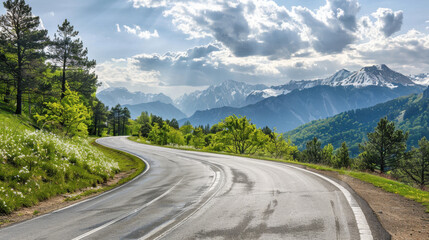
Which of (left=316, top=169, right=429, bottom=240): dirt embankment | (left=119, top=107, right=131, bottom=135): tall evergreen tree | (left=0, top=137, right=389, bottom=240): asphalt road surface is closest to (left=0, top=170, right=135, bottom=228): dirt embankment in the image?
(left=0, top=137, right=389, bottom=240): asphalt road surface

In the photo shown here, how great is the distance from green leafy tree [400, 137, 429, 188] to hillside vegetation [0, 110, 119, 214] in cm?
4883

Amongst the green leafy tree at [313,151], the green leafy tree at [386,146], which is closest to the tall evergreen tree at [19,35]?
the green leafy tree at [386,146]

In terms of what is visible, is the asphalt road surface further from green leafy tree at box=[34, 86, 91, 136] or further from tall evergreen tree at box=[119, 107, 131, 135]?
tall evergreen tree at box=[119, 107, 131, 135]

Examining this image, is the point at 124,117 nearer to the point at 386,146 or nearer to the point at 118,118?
the point at 118,118

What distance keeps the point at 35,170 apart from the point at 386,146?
49402mm

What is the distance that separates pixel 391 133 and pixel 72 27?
175 feet

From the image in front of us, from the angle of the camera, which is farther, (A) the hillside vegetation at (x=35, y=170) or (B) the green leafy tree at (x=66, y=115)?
(B) the green leafy tree at (x=66, y=115)

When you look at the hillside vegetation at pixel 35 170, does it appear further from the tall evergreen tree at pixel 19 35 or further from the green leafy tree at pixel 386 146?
the green leafy tree at pixel 386 146

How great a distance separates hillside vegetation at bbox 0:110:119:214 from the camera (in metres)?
8.71

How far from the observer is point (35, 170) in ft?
33.4

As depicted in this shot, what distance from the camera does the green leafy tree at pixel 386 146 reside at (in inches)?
1657

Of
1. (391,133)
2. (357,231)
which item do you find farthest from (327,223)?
(391,133)

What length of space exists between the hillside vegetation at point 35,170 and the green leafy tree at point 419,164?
48.8 meters

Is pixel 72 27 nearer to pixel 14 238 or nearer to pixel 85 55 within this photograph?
pixel 85 55
